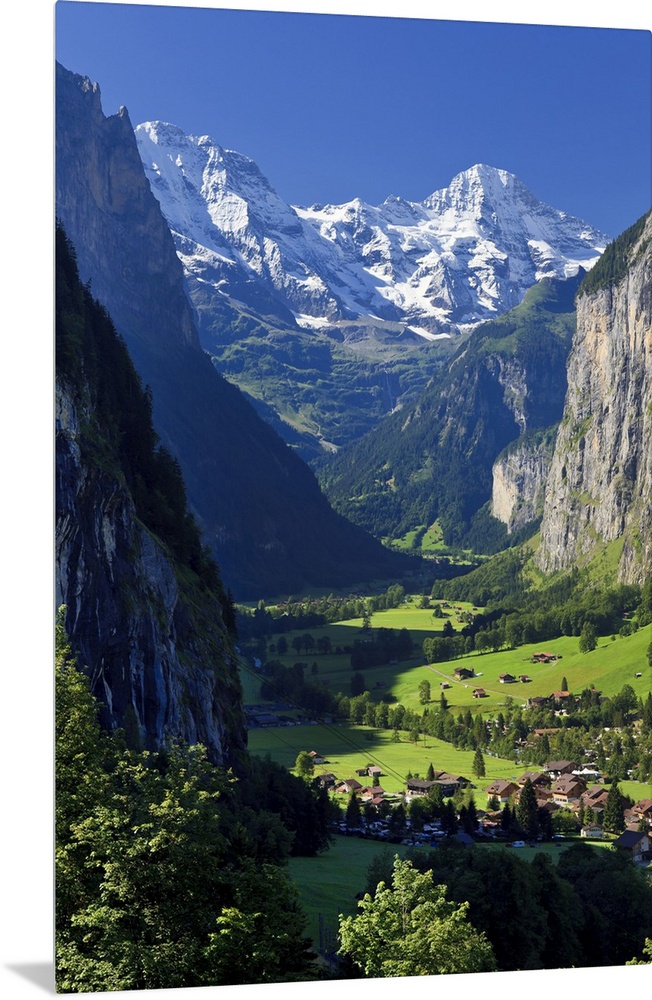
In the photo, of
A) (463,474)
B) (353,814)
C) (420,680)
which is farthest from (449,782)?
(463,474)

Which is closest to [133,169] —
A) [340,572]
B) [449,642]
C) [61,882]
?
[340,572]

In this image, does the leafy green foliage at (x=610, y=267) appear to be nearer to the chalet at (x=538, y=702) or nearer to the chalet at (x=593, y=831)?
the chalet at (x=538, y=702)

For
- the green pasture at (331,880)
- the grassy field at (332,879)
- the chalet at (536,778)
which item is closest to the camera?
the grassy field at (332,879)

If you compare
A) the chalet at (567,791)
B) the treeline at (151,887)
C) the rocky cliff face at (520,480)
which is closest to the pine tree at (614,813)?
the chalet at (567,791)

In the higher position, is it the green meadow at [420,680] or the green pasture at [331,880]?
the green meadow at [420,680]

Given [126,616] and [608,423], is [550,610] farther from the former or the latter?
[608,423]

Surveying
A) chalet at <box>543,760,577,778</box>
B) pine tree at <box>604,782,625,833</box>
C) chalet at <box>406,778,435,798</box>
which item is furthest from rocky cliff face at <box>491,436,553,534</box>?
chalet at <box>406,778,435,798</box>

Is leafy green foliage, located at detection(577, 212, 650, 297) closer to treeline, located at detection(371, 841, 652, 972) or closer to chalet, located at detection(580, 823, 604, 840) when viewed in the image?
chalet, located at detection(580, 823, 604, 840)
